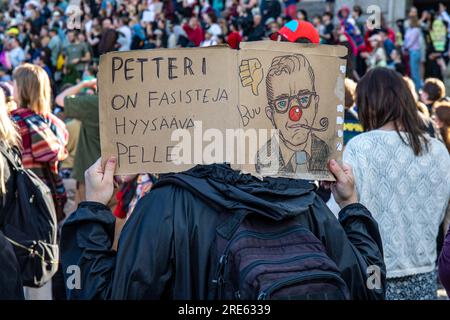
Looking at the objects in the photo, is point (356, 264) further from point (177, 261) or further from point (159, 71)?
point (159, 71)

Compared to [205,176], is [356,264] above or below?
below

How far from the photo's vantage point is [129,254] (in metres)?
2.21

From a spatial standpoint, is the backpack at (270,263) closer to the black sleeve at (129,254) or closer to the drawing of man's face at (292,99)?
the black sleeve at (129,254)

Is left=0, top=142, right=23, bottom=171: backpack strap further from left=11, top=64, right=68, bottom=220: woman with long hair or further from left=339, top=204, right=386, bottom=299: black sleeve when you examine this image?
left=339, top=204, right=386, bottom=299: black sleeve

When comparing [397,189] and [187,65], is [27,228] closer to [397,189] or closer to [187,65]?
[397,189]

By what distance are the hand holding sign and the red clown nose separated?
119 mm

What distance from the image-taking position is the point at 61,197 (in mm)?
5816

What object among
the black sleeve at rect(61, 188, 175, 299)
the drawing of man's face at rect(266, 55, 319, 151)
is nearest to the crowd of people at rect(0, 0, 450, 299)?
the black sleeve at rect(61, 188, 175, 299)

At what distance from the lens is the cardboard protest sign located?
2.33 meters

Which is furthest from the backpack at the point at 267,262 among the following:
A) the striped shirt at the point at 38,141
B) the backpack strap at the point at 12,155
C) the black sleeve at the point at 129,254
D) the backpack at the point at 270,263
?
the striped shirt at the point at 38,141

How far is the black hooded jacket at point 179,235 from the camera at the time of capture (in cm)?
218

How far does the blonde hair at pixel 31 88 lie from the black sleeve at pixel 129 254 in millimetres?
3167
